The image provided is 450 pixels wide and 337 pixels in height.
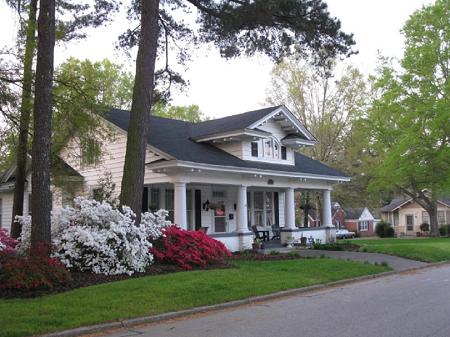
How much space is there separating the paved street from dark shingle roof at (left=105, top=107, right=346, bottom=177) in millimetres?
8652

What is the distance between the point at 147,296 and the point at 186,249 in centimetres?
497

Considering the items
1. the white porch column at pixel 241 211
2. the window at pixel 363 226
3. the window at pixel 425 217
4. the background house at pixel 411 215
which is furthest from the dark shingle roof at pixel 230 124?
the window at pixel 363 226

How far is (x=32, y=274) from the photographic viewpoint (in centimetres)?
1038

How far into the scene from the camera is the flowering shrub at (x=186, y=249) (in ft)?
47.5

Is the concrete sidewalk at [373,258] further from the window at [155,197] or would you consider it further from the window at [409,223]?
the window at [409,223]

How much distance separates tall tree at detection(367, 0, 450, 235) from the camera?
115 ft

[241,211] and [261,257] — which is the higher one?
[241,211]

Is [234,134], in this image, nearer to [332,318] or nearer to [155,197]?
[155,197]

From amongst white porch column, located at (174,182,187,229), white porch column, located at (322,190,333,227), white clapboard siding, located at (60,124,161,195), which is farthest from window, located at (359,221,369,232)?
white porch column, located at (174,182,187,229)

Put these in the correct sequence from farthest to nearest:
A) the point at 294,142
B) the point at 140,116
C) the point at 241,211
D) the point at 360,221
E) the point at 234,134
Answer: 1. the point at 360,221
2. the point at 294,142
3. the point at 234,134
4. the point at 241,211
5. the point at 140,116

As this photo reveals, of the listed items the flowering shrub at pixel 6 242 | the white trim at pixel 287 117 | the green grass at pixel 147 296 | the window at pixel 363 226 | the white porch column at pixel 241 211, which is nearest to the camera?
the green grass at pixel 147 296

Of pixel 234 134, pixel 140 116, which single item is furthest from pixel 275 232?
pixel 140 116

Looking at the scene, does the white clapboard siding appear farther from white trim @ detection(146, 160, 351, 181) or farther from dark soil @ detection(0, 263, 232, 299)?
dark soil @ detection(0, 263, 232, 299)

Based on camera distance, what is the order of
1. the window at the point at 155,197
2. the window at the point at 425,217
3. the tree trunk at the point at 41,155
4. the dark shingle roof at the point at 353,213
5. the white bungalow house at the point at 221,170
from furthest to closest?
1. the dark shingle roof at the point at 353,213
2. the window at the point at 425,217
3. the window at the point at 155,197
4. the white bungalow house at the point at 221,170
5. the tree trunk at the point at 41,155
